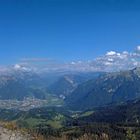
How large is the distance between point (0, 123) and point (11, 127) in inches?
199

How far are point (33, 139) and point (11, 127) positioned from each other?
10210mm

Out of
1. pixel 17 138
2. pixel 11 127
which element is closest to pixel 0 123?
pixel 11 127

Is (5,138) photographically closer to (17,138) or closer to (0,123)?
(17,138)

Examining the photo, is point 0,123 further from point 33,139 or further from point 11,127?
point 33,139

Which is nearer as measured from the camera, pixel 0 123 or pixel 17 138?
pixel 17 138

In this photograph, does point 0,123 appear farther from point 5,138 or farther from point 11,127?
point 5,138

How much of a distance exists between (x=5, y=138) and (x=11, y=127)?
11.6m

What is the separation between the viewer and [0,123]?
14475 cm

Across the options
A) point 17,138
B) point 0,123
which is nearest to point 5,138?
point 17,138

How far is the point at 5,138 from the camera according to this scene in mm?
131375

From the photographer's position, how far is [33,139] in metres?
139

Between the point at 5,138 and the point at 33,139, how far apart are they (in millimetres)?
11704

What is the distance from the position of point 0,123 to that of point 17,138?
45.5 ft

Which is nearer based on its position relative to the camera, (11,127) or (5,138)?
(5,138)
